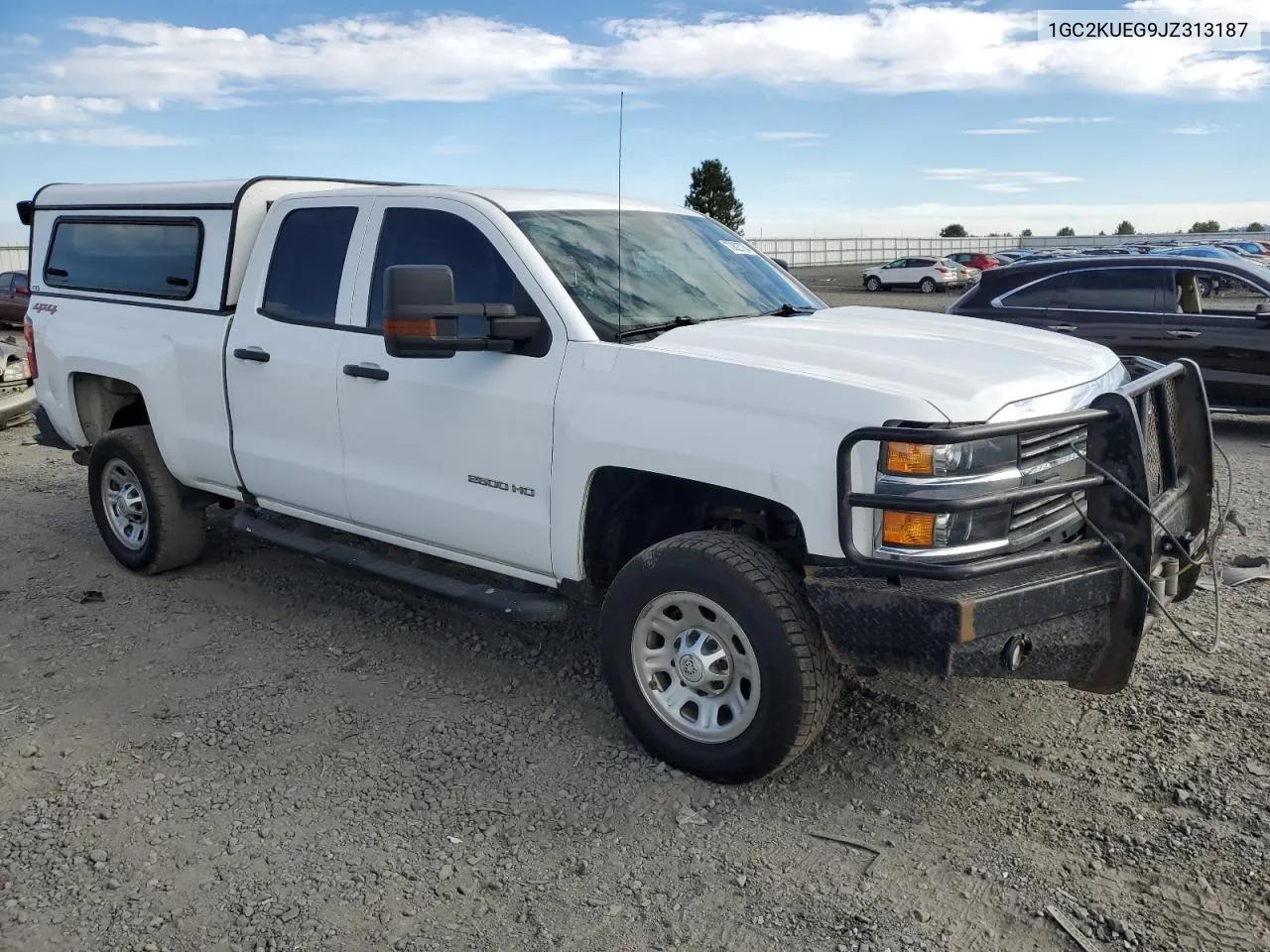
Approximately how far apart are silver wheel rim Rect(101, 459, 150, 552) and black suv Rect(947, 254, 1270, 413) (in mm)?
7002

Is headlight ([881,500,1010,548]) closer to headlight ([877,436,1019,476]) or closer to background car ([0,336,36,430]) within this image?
headlight ([877,436,1019,476])

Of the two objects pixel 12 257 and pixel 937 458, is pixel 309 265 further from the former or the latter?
pixel 12 257

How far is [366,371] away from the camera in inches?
180

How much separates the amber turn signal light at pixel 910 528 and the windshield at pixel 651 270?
128 cm

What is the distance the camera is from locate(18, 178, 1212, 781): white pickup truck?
332 cm

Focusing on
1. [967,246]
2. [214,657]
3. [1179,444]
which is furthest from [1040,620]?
[967,246]

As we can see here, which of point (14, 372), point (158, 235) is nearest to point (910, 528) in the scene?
point (158, 235)

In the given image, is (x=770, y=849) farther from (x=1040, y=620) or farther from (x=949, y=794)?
(x=1040, y=620)

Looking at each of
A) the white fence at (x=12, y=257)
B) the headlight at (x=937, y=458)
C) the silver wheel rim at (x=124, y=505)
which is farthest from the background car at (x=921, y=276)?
the headlight at (x=937, y=458)

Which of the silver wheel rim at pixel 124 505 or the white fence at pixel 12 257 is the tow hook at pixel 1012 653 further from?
the white fence at pixel 12 257

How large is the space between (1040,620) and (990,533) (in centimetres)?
31

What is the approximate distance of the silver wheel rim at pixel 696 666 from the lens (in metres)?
3.63

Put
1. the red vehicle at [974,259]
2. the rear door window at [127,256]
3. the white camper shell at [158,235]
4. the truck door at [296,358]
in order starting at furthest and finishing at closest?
the red vehicle at [974,259]
the rear door window at [127,256]
the white camper shell at [158,235]
the truck door at [296,358]

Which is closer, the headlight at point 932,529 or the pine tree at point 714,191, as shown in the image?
the headlight at point 932,529
